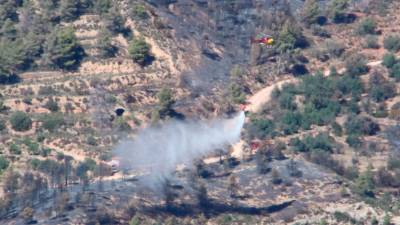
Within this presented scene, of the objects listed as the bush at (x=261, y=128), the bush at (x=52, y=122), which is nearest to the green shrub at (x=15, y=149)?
the bush at (x=52, y=122)

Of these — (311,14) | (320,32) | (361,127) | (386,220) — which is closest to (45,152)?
(361,127)

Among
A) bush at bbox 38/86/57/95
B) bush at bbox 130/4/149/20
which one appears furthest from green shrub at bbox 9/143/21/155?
bush at bbox 130/4/149/20

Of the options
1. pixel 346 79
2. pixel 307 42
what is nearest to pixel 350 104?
pixel 346 79

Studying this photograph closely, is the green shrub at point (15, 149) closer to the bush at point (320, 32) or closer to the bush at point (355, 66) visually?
the bush at point (355, 66)

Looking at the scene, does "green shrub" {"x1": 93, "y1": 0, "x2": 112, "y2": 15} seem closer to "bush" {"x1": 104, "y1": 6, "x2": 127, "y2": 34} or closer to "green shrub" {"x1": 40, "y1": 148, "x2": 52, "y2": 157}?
"bush" {"x1": 104, "y1": 6, "x2": 127, "y2": 34}

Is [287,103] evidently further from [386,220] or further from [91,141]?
[386,220]

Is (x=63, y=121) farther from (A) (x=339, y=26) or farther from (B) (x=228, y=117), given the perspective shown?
(A) (x=339, y=26)
